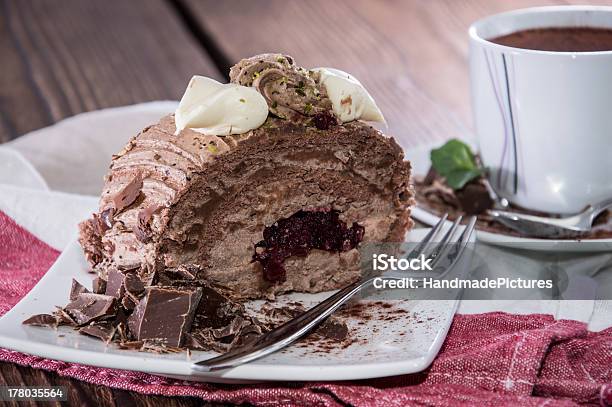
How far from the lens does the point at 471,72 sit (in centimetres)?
323

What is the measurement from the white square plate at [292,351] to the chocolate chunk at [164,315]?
7 centimetres

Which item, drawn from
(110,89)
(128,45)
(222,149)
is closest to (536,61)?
(222,149)

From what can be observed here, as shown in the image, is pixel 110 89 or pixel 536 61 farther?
pixel 110 89

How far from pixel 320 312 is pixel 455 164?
109 centimetres

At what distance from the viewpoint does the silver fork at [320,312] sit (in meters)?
2.14

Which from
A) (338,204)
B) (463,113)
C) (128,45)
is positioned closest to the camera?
(338,204)

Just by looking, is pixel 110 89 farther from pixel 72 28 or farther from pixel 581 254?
pixel 581 254

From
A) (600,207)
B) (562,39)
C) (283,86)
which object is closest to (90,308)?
(283,86)

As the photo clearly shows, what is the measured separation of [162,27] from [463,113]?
2.04 m

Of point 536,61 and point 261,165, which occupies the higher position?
point 536,61

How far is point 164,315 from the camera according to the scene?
2.32 m

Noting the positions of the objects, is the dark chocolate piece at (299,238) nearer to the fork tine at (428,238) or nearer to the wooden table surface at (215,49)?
the fork tine at (428,238)

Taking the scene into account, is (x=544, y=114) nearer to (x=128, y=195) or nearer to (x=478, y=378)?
(x=478, y=378)

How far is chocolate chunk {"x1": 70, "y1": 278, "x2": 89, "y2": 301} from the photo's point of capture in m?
2.51
